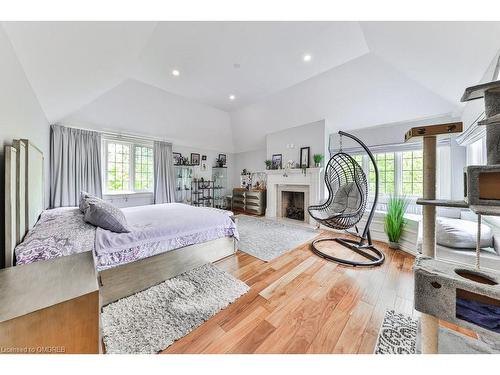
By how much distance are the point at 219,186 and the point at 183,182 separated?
1.34m

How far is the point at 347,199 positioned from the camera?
10.3 feet

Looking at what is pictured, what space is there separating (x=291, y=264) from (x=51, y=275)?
2163mm

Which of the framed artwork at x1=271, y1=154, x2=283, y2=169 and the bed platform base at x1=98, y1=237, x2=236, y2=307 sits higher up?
the framed artwork at x1=271, y1=154, x2=283, y2=169

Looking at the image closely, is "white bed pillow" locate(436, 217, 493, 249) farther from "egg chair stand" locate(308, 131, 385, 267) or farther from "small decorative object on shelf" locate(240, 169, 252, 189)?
"small decorative object on shelf" locate(240, 169, 252, 189)

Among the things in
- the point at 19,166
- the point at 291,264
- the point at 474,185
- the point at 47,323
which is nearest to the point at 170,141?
the point at 19,166

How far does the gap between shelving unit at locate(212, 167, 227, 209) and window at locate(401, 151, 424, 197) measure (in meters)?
4.85

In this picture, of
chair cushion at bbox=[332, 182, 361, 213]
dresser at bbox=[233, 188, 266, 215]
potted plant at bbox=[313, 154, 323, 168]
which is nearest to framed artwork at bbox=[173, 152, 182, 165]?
dresser at bbox=[233, 188, 266, 215]

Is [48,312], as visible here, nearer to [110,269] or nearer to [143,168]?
[110,269]

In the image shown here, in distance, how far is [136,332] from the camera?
4.30 feet

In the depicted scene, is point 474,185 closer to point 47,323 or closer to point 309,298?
point 309,298

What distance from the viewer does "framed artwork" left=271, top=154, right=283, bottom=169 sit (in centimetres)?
523

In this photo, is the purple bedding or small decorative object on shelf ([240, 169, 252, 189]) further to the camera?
small decorative object on shelf ([240, 169, 252, 189])

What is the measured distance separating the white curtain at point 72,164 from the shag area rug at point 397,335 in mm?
4767

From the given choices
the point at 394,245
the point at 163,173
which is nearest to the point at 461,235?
the point at 394,245
